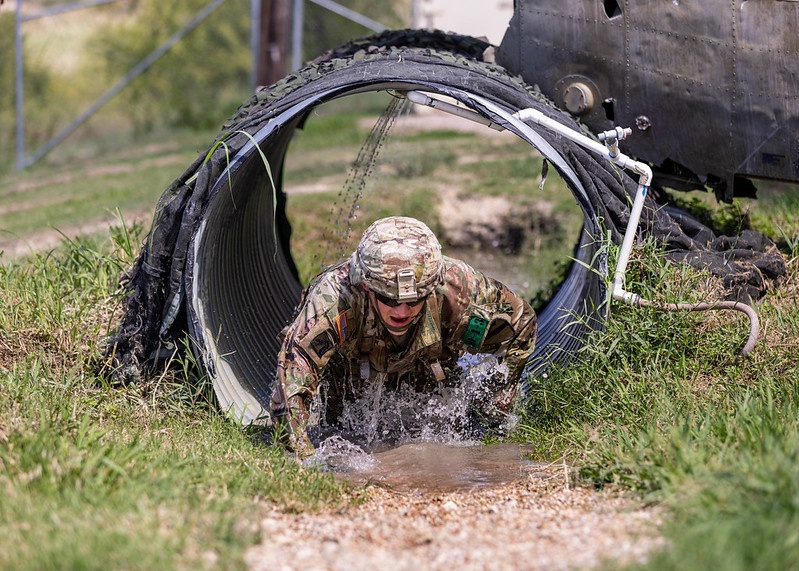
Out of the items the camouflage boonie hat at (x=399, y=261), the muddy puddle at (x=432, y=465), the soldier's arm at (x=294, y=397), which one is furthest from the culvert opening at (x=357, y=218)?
the camouflage boonie hat at (x=399, y=261)

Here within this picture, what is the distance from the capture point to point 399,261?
5184 mm

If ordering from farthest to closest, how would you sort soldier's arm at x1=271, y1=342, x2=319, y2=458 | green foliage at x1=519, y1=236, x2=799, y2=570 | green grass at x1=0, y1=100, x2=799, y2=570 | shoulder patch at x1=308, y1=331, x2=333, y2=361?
shoulder patch at x1=308, y1=331, x2=333, y2=361
soldier's arm at x1=271, y1=342, x2=319, y2=458
green grass at x1=0, y1=100, x2=799, y2=570
green foliage at x1=519, y1=236, x2=799, y2=570

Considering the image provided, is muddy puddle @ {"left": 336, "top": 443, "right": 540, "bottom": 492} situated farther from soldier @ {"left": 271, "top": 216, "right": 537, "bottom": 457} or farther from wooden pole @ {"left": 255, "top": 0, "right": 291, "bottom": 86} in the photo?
wooden pole @ {"left": 255, "top": 0, "right": 291, "bottom": 86}

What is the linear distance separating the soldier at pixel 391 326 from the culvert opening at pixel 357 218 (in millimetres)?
357

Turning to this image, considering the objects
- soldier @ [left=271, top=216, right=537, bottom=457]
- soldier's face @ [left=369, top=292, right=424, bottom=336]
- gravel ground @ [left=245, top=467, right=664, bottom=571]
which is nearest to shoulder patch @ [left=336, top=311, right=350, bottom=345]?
soldier @ [left=271, top=216, right=537, bottom=457]

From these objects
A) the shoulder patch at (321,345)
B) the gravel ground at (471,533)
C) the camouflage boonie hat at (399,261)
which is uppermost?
the camouflage boonie hat at (399,261)

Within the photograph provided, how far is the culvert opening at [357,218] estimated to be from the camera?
6156 millimetres

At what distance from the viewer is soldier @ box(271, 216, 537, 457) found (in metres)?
5.28

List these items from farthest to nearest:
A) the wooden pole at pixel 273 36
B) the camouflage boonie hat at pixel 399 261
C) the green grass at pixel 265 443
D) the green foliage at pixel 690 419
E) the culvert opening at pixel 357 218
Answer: the wooden pole at pixel 273 36 → the culvert opening at pixel 357 218 → the camouflage boonie hat at pixel 399 261 → the green grass at pixel 265 443 → the green foliage at pixel 690 419

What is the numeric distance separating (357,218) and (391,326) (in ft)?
15.9

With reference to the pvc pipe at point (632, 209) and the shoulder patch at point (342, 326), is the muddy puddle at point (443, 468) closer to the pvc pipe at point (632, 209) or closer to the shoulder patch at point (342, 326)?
the shoulder patch at point (342, 326)

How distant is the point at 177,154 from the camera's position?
1619 cm

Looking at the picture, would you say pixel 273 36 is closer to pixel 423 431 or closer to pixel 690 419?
pixel 423 431

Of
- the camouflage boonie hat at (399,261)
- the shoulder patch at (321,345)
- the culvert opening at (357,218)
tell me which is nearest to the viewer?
the camouflage boonie hat at (399,261)
